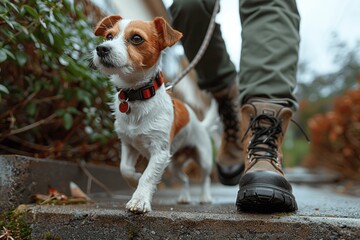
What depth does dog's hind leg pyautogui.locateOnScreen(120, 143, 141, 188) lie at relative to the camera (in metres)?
1.88

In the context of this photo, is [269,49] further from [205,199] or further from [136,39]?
[205,199]

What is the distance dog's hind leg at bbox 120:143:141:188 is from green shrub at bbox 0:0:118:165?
542mm

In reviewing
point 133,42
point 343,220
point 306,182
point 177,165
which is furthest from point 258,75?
point 306,182

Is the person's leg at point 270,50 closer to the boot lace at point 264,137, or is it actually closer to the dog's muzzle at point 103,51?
the boot lace at point 264,137

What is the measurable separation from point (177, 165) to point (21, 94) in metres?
1.12

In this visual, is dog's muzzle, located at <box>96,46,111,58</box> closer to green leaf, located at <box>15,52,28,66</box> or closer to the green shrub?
the green shrub

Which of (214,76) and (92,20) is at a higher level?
(92,20)

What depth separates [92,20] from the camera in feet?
10.2


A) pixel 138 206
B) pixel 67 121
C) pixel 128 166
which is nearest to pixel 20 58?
pixel 67 121

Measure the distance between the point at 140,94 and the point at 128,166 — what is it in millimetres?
366

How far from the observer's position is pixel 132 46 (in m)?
1.66

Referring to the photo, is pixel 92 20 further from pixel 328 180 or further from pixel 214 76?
pixel 328 180

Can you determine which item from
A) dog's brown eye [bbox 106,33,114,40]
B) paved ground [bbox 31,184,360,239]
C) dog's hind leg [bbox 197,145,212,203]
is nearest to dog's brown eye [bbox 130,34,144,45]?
dog's brown eye [bbox 106,33,114,40]

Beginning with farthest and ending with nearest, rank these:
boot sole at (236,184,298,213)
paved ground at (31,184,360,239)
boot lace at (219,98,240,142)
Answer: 1. boot lace at (219,98,240,142)
2. boot sole at (236,184,298,213)
3. paved ground at (31,184,360,239)
